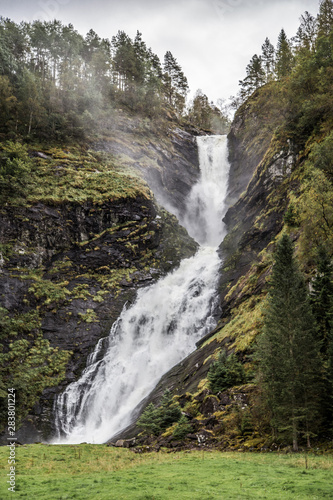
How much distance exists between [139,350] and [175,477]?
24.1 metres

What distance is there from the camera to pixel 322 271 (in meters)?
18.4

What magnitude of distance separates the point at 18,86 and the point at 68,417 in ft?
177

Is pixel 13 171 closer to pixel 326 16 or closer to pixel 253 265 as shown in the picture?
pixel 253 265

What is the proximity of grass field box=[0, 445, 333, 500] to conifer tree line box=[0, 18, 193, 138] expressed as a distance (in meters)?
50.1

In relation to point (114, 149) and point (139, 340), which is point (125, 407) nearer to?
point (139, 340)

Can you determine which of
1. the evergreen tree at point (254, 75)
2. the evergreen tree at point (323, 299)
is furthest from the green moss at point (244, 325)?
the evergreen tree at point (254, 75)

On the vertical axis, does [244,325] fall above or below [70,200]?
below

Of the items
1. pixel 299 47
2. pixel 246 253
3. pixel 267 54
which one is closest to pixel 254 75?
pixel 267 54

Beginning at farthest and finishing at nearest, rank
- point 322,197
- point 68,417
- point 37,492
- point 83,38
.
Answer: point 83,38, point 68,417, point 322,197, point 37,492

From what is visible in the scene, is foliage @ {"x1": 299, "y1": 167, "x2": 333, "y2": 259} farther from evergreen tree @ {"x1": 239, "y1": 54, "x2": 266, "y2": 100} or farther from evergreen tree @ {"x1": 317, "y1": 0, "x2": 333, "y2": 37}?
evergreen tree @ {"x1": 239, "y1": 54, "x2": 266, "y2": 100}

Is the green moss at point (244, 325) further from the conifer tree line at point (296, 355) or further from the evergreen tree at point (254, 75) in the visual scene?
the evergreen tree at point (254, 75)

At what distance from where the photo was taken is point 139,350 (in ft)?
116

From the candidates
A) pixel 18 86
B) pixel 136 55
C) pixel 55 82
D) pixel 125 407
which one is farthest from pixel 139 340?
pixel 136 55

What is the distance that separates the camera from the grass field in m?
9.58
